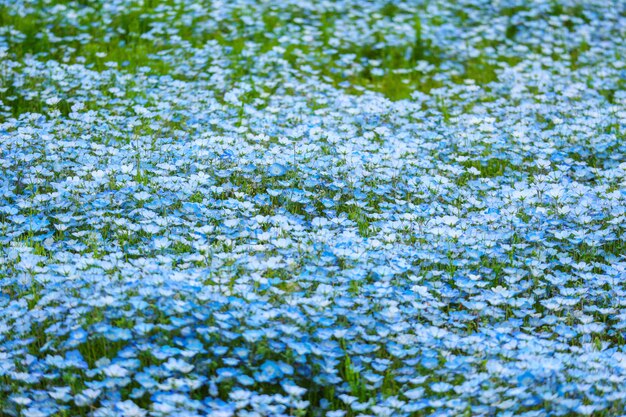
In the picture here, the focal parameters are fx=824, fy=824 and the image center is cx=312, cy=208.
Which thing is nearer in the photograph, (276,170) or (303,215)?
(303,215)

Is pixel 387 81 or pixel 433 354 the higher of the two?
pixel 433 354

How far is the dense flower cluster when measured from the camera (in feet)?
12.7

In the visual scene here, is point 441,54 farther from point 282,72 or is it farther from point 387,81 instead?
point 282,72

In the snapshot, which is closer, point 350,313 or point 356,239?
point 350,313

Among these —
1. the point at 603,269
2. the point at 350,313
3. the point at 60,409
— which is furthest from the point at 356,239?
the point at 60,409

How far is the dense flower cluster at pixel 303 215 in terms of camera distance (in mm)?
3879

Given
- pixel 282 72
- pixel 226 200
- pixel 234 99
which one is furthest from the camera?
pixel 282 72

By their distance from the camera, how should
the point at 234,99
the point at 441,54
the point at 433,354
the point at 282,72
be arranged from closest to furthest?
1. the point at 433,354
2. the point at 234,99
3. the point at 282,72
4. the point at 441,54

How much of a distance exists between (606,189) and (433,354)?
2.54 metres

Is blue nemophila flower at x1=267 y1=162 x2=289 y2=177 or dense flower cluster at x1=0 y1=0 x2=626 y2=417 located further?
blue nemophila flower at x1=267 y1=162 x2=289 y2=177

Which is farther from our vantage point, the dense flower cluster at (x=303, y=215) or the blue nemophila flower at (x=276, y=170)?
the blue nemophila flower at (x=276, y=170)

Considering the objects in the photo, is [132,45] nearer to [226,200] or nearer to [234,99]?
[234,99]

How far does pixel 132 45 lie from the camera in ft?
27.0

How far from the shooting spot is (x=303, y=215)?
545 centimetres
